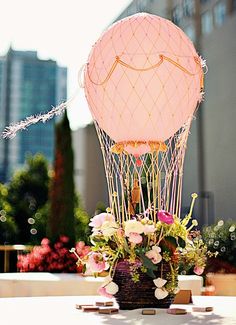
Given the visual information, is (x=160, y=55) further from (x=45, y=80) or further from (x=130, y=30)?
(x=45, y=80)

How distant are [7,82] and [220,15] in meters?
34.5

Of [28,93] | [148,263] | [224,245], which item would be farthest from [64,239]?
[28,93]

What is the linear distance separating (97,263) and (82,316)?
269mm

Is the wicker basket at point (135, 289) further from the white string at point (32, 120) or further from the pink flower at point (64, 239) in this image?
the pink flower at point (64, 239)

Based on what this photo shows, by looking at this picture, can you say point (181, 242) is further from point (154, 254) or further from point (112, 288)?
point (112, 288)

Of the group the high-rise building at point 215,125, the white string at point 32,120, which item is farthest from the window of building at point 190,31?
the white string at point 32,120

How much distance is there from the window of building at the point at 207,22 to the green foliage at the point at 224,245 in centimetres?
461

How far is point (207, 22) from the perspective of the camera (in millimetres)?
9781

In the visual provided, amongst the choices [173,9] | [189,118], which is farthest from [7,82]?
[189,118]

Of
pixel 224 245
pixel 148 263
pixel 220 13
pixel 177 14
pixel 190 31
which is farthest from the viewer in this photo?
pixel 177 14

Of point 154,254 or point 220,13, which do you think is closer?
point 154,254

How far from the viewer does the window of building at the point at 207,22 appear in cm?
966

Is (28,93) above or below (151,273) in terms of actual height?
above

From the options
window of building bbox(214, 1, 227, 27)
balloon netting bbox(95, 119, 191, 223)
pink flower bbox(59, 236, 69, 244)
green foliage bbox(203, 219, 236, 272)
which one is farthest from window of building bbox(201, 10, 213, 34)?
balloon netting bbox(95, 119, 191, 223)
